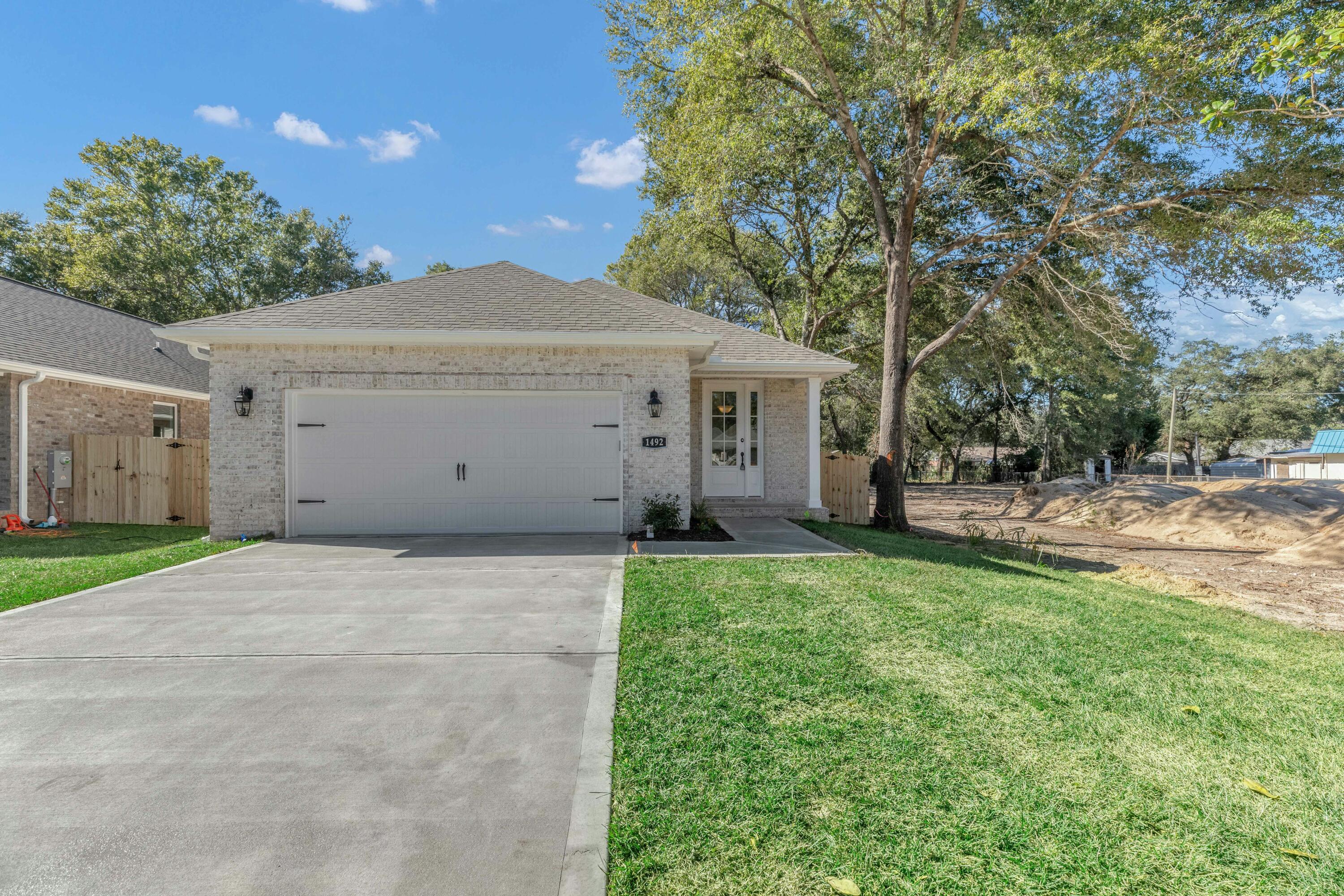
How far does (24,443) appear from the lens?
420 inches

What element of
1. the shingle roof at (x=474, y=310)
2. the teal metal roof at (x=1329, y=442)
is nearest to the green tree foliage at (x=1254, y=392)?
the teal metal roof at (x=1329, y=442)

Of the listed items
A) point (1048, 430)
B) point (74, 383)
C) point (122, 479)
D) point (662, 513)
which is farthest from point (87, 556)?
point (1048, 430)

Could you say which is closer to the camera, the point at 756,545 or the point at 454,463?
the point at 756,545

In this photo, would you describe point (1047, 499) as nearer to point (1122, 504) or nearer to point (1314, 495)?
point (1122, 504)

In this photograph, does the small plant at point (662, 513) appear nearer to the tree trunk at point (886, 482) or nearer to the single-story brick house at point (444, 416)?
the single-story brick house at point (444, 416)

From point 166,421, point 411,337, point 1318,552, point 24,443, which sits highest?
point 411,337

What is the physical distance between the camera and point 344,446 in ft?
28.5

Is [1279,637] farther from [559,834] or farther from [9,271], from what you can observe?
[9,271]

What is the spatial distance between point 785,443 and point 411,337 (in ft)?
22.3

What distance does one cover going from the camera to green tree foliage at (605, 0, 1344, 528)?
952cm

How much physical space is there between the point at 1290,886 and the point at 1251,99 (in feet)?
43.0

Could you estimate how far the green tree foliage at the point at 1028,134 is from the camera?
31.2ft

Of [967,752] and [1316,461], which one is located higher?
[1316,461]

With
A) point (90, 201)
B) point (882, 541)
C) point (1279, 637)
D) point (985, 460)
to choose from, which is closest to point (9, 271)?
point (90, 201)
